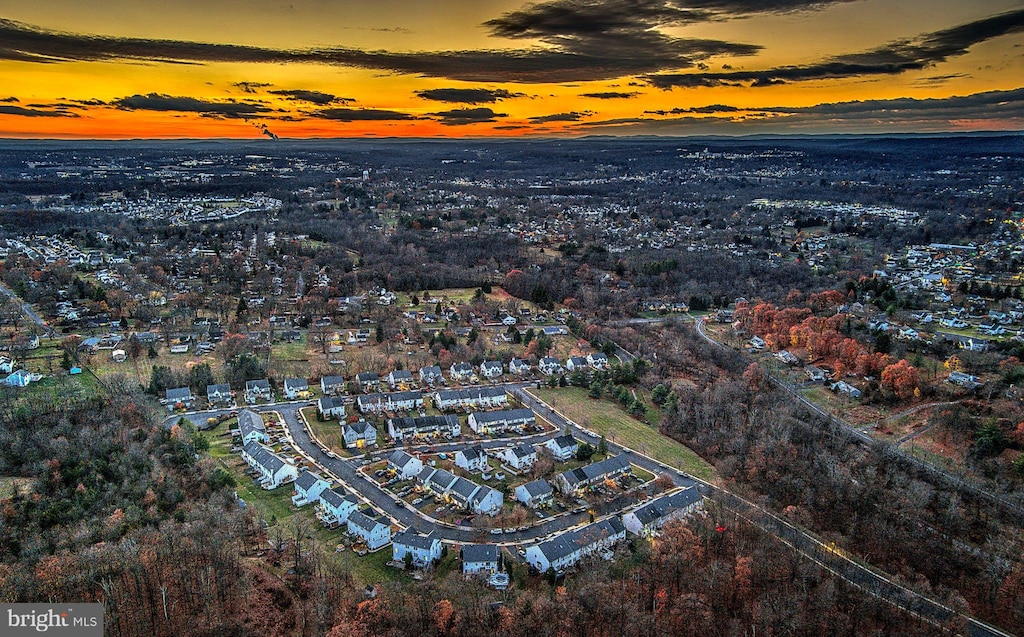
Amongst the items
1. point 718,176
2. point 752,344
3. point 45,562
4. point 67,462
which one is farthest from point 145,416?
point 718,176

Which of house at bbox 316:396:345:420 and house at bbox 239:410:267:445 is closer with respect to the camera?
house at bbox 239:410:267:445

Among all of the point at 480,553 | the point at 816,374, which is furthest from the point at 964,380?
the point at 480,553

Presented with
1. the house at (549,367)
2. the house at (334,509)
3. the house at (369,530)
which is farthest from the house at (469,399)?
the house at (369,530)

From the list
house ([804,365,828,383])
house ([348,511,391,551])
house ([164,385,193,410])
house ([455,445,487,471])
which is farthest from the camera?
house ([804,365,828,383])

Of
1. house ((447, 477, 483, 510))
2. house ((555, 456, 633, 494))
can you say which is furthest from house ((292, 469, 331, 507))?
house ((555, 456, 633, 494))

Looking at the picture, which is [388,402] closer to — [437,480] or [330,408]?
[330,408]

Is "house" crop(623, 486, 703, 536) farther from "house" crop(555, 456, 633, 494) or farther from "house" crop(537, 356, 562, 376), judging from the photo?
"house" crop(537, 356, 562, 376)

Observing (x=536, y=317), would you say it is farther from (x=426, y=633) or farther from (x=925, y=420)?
(x=426, y=633)
